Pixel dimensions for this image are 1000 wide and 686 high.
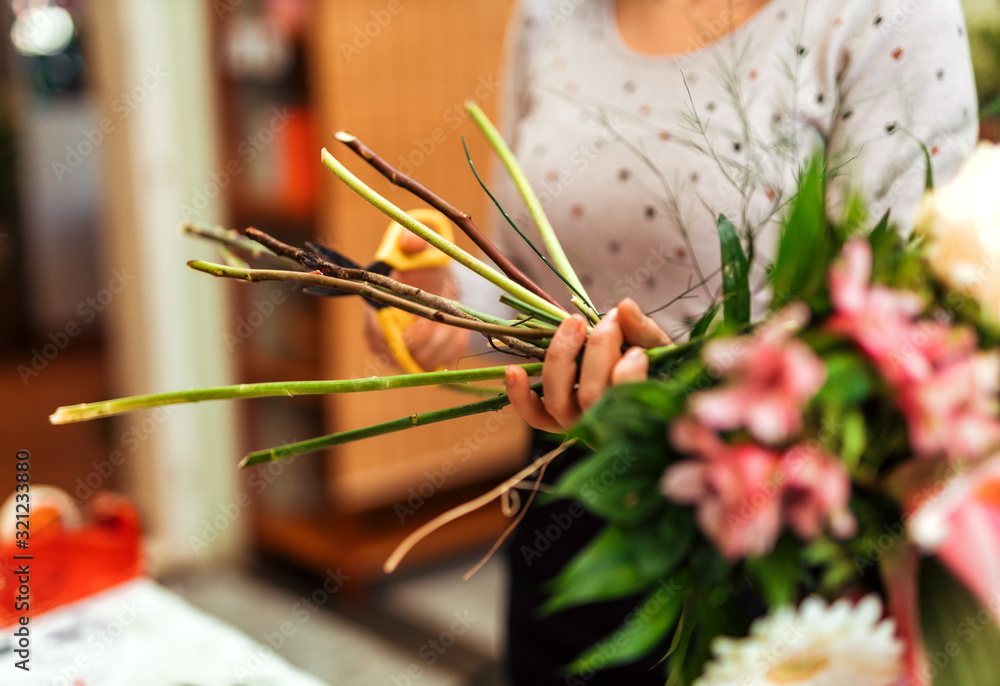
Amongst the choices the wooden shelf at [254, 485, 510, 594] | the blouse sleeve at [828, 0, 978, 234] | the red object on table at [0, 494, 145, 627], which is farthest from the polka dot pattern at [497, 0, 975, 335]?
the wooden shelf at [254, 485, 510, 594]

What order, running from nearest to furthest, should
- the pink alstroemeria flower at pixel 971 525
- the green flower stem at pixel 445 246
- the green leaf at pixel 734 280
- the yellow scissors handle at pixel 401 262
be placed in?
the pink alstroemeria flower at pixel 971 525 → the green leaf at pixel 734 280 → the green flower stem at pixel 445 246 → the yellow scissors handle at pixel 401 262

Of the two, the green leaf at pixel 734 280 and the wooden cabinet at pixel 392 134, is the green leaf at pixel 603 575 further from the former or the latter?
the wooden cabinet at pixel 392 134

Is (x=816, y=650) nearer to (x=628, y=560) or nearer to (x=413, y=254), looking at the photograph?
(x=628, y=560)

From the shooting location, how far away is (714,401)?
26 cm

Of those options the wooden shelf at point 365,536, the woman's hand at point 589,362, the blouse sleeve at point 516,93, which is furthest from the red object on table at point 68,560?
the wooden shelf at point 365,536

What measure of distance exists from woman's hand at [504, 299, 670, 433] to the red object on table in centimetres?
55

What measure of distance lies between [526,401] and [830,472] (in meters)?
0.22

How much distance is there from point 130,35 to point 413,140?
71cm

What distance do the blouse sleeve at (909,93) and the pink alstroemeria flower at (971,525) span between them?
1.05 feet

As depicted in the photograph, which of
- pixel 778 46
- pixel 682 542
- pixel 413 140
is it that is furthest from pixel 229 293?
pixel 682 542

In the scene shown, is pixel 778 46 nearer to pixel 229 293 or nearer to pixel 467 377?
pixel 467 377

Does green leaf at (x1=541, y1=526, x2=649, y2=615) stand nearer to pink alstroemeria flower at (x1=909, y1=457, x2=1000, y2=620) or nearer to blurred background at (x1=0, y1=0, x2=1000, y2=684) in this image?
pink alstroemeria flower at (x1=909, y1=457, x2=1000, y2=620)

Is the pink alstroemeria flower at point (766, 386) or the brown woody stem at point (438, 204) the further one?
the brown woody stem at point (438, 204)

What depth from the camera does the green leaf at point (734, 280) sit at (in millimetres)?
359
